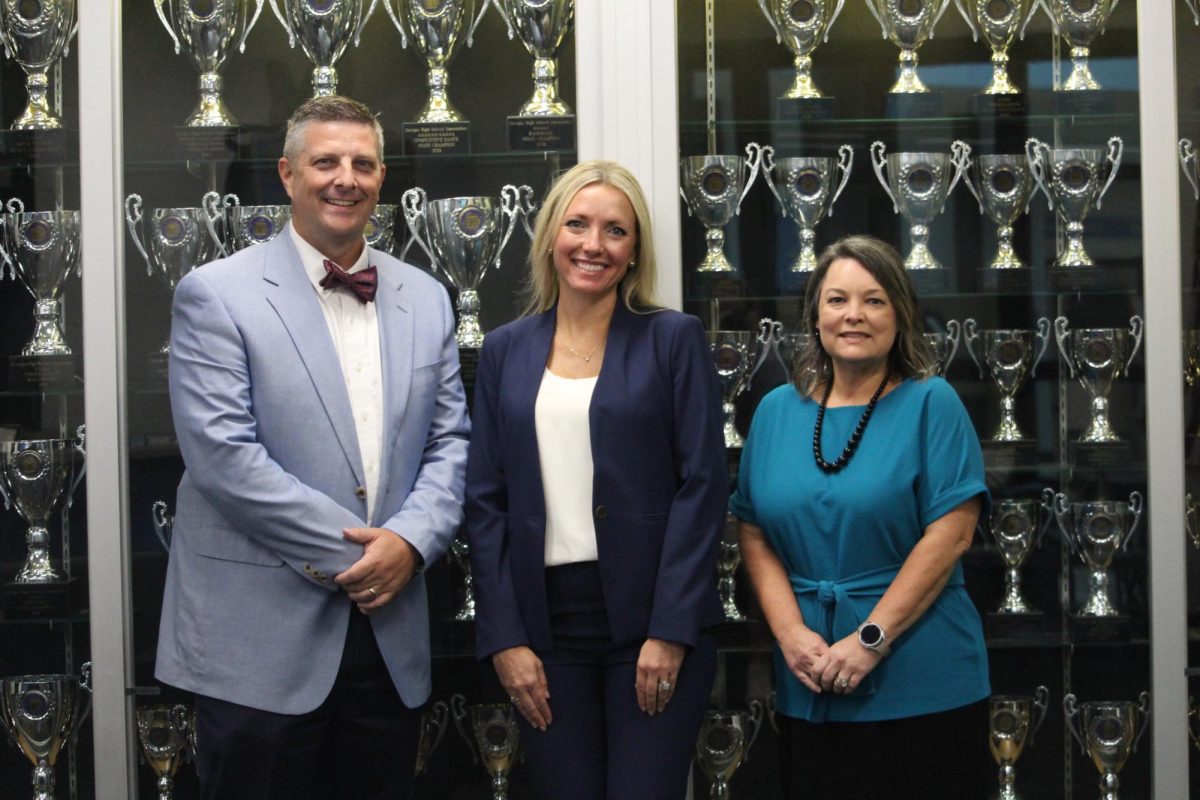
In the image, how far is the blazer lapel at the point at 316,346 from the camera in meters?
2.37

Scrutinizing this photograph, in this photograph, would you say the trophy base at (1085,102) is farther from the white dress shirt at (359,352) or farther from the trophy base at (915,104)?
the white dress shirt at (359,352)

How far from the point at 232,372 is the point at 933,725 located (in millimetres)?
1411

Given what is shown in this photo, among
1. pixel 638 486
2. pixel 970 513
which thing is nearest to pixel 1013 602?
pixel 970 513

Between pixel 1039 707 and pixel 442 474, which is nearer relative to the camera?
pixel 442 474

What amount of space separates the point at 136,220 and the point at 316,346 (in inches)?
32.3

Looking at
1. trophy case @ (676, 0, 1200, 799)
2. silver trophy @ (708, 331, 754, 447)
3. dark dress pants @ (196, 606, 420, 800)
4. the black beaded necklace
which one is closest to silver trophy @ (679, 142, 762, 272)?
trophy case @ (676, 0, 1200, 799)

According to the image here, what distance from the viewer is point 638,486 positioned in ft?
7.63

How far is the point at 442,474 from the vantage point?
2.46m

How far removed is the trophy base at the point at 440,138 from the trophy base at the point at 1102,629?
176 cm

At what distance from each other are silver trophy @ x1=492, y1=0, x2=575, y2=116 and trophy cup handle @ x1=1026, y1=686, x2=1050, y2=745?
1705 millimetres

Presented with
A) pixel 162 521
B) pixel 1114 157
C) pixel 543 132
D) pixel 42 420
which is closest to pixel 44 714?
pixel 162 521

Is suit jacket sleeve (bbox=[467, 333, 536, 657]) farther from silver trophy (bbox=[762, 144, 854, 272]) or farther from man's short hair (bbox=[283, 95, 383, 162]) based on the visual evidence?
silver trophy (bbox=[762, 144, 854, 272])

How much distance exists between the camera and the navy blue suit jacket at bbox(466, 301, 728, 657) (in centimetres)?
230

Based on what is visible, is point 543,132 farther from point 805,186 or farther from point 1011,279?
point 1011,279
